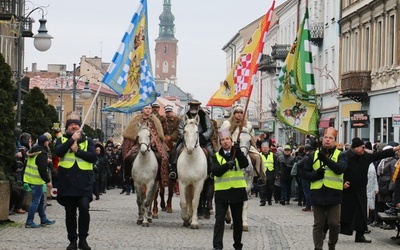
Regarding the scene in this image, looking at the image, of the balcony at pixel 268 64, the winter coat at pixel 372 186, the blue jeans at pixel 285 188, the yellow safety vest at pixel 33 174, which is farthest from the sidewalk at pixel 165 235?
the balcony at pixel 268 64

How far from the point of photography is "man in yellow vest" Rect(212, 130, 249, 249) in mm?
15070

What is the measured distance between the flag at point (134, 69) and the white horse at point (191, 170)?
2411 mm

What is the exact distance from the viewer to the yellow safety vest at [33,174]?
19.6m

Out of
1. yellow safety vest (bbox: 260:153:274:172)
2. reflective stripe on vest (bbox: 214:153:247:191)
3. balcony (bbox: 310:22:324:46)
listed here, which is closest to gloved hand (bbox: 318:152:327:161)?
reflective stripe on vest (bbox: 214:153:247:191)

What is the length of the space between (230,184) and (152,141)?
21.2 ft

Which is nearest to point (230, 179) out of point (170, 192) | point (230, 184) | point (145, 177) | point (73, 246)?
point (230, 184)

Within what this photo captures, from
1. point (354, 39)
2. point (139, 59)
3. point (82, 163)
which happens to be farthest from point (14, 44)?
point (82, 163)

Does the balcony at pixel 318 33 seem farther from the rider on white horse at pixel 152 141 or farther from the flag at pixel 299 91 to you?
the rider on white horse at pixel 152 141

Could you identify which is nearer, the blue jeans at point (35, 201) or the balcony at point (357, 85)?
the blue jeans at point (35, 201)

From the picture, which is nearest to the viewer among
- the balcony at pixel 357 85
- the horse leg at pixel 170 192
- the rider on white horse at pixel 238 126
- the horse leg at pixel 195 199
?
the horse leg at pixel 195 199

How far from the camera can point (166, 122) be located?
79.1 ft

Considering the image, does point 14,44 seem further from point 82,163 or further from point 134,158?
point 82,163

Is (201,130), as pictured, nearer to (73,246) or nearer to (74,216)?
(74,216)

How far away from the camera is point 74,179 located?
49.4 feet
